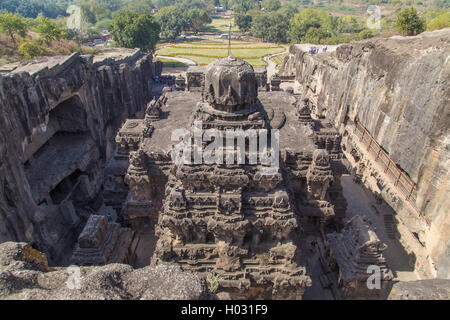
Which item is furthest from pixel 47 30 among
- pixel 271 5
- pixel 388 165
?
pixel 271 5

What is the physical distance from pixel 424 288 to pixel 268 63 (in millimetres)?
62080

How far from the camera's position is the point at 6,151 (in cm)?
1401

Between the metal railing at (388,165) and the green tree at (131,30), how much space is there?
45.5m

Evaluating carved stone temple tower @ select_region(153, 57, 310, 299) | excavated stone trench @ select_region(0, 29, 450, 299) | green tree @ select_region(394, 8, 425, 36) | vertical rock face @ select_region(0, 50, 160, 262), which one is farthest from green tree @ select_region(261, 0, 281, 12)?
carved stone temple tower @ select_region(153, 57, 310, 299)

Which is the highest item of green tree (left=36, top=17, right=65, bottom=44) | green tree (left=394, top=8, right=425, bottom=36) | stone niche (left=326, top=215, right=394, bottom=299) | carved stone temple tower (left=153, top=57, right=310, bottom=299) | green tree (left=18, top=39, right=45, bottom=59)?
green tree (left=394, top=8, right=425, bottom=36)

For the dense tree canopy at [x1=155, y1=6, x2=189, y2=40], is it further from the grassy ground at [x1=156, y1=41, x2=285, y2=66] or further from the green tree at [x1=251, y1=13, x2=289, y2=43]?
the green tree at [x1=251, y1=13, x2=289, y2=43]

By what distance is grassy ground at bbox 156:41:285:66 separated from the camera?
68125 mm

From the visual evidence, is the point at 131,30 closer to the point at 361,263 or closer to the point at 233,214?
the point at 233,214

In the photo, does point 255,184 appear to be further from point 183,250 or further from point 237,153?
point 183,250

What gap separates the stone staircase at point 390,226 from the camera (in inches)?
760

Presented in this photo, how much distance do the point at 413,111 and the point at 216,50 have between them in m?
65.7

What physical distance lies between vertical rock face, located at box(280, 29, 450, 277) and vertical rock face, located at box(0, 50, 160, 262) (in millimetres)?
21209
